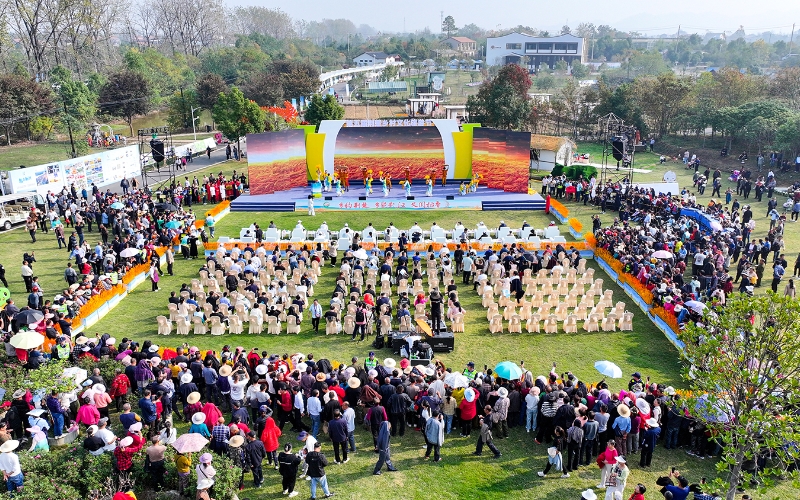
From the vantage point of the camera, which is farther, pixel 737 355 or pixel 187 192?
pixel 187 192

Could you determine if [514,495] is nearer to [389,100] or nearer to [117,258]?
[117,258]

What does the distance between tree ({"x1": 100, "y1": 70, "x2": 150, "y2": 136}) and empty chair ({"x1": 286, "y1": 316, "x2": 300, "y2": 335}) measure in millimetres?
46188

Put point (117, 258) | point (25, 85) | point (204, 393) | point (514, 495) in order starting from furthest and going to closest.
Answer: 1. point (25, 85)
2. point (117, 258)
3. point (204, 393)
4. point (514, 495)

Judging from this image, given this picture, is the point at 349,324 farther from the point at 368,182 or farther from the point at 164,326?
the point at 368,182

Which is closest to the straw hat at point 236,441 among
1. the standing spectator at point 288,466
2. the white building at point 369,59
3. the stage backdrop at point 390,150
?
the standing spectator at point 288,466

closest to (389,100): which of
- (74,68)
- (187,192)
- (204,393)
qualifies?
(74,68)

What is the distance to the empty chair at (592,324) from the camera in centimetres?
1612

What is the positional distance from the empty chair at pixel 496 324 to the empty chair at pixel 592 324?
2194 mm

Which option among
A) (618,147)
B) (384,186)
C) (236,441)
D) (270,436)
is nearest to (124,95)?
(384,186)

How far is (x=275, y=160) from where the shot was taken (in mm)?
31156

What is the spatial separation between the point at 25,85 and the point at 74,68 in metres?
29.1

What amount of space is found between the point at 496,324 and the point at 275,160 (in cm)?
1855

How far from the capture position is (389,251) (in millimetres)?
19594

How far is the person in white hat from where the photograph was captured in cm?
929
